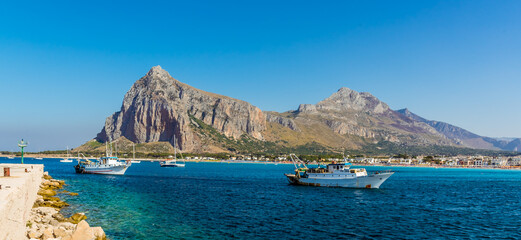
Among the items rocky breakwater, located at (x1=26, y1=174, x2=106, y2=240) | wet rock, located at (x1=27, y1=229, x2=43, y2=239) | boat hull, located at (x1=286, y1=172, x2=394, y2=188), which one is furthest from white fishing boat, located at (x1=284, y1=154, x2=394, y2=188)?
wet rock, located at (x1=27, y1=229, x2=43, y2=239)

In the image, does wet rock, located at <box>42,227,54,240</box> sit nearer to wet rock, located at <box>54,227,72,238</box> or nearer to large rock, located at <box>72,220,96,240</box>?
wet rock, located at <box>54,227,72,238</box>

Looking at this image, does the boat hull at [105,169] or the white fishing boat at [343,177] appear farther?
the boat hull at [105,169]

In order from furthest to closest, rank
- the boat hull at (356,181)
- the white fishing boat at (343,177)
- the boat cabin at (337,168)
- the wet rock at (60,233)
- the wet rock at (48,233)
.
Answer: the boat cabin at (337,168)
the white fishing boat at (343,177)
the boat hull at (356,181)
the wet rock at (60,233)
the wet rock at (48,233)

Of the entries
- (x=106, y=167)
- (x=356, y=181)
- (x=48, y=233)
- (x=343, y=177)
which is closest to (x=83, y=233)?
(x=48, y=233)

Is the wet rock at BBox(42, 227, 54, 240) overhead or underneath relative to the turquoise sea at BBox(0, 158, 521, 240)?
overhead

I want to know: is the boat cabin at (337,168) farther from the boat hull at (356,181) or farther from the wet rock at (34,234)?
the wet rock at (34,234)

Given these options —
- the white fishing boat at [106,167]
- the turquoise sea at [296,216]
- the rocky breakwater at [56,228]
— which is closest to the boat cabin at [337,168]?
the turquoise sea at [296,216]

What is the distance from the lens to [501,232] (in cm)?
3656

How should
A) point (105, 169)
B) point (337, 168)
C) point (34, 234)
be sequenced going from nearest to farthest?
point (34, 234) → point (337, 168) → point (105, 169)

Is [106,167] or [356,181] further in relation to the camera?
[106,167]

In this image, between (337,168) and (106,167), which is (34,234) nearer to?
(337,168)

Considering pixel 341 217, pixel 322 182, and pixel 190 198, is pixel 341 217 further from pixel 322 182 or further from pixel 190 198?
pixel 322 182

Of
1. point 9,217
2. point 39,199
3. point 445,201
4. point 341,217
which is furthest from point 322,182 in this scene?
point 9,217

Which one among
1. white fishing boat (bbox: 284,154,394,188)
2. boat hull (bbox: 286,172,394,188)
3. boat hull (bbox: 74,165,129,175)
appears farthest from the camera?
boat hull (bbox: 74,165,129,175)
